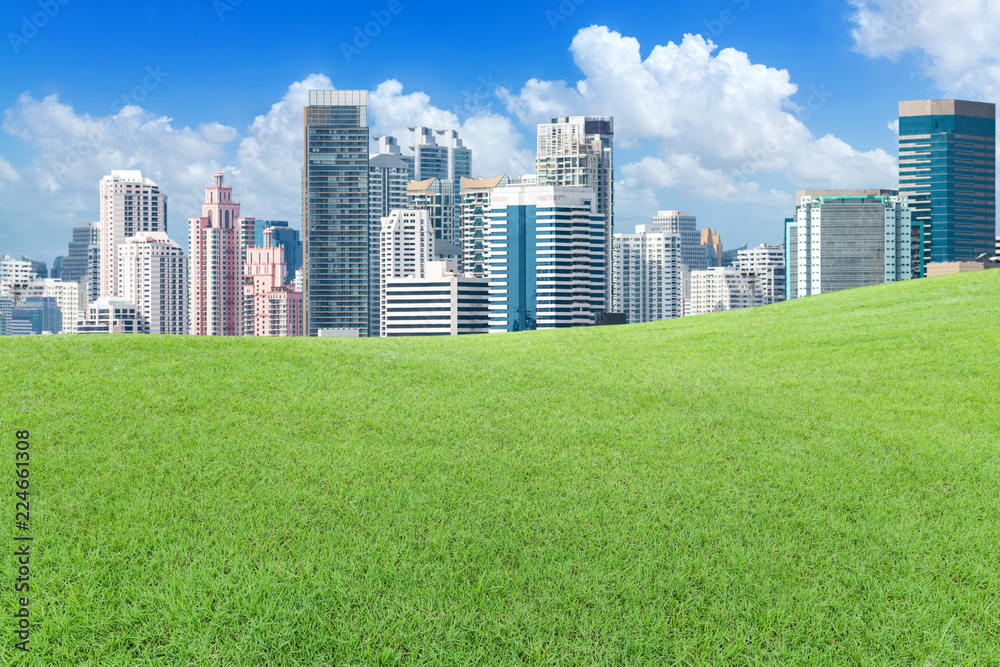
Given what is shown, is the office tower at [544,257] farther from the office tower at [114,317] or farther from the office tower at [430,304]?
the office tower at [114,317]

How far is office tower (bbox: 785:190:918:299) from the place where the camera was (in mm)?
193125

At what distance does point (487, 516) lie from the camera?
20.8ft

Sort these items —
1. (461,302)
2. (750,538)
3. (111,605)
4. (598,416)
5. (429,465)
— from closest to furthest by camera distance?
(111,605), (750,538), (429,465), (598,416), (461,302)

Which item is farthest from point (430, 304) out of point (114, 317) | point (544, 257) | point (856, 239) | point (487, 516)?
point (487, 516)

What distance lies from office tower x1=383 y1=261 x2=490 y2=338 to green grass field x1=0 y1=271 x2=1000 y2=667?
5499 inches

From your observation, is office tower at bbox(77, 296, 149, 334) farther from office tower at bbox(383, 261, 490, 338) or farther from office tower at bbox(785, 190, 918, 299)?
office tower at bbox(785, 190, 918, 299)

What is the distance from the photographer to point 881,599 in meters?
5.52

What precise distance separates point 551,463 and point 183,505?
342 cm

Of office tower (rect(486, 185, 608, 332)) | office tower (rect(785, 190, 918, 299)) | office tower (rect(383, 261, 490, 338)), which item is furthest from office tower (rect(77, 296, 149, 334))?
office tower (rect(785, 190, 918, 299))

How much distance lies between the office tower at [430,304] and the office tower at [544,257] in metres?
19.0

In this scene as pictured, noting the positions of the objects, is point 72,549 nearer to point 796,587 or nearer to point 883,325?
point 796,587

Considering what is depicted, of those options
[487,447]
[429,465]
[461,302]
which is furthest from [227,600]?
[461,302]

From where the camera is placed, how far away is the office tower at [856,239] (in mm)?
193125

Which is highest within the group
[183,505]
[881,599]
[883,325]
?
[883,325]
